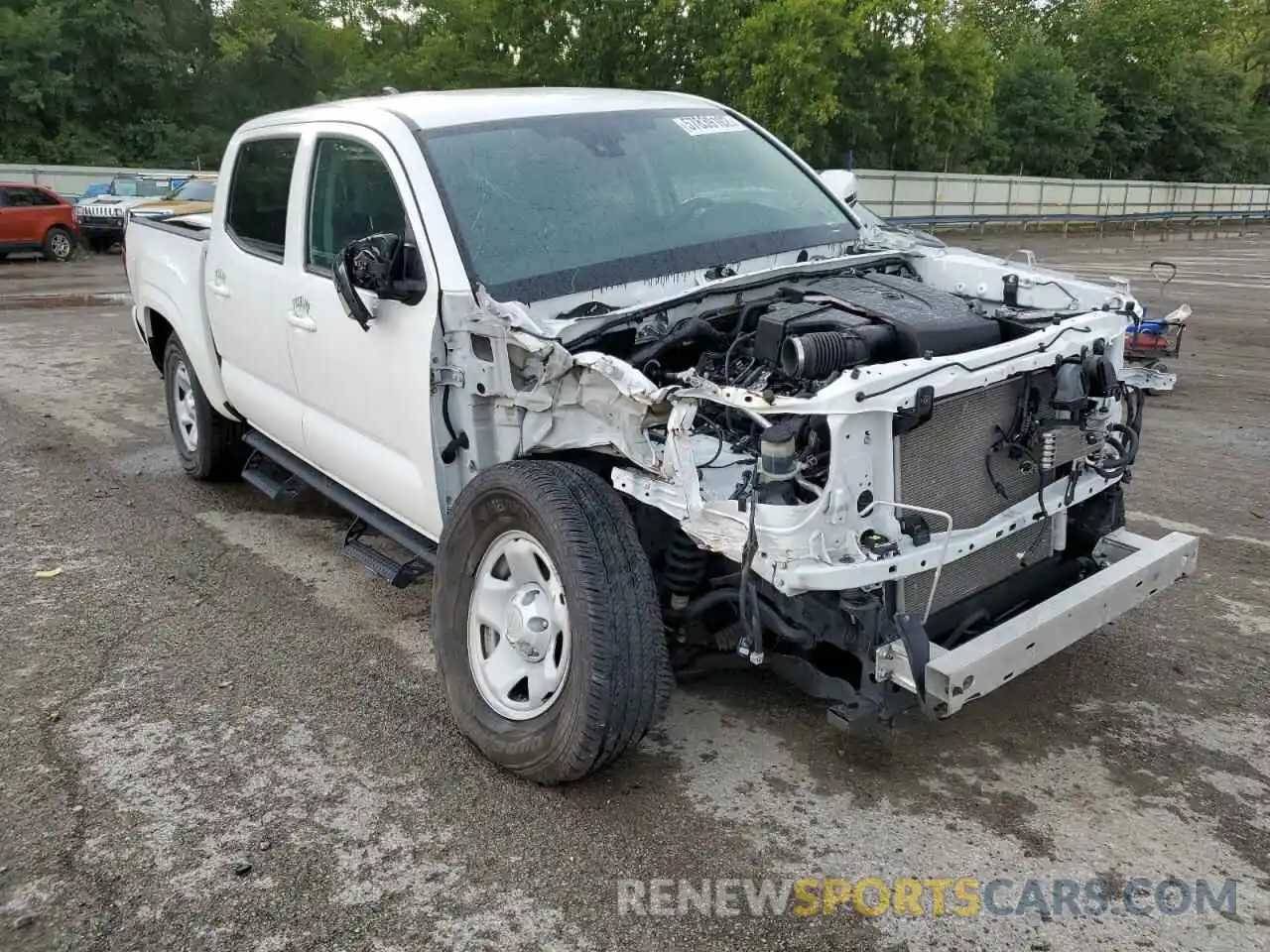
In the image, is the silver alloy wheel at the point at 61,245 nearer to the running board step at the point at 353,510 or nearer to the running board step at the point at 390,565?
the running board step at the point at 353,510

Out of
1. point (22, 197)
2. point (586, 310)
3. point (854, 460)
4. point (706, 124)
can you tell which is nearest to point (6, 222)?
point (22, 197)

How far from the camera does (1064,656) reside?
13.8 feet

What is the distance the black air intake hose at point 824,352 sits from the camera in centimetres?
315

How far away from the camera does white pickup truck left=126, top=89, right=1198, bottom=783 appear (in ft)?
9.82

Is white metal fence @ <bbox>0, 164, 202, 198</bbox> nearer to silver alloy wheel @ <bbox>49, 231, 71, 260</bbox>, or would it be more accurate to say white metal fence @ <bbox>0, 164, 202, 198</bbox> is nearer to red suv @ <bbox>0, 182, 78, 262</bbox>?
red suv @ <bbox>0, 182, 78, 262</bbox>

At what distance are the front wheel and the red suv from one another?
21293mm

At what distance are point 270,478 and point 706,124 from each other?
2.79 meters

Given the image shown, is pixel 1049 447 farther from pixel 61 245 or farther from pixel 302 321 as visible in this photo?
pixel 61 245

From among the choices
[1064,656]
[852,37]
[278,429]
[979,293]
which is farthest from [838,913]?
[852,37]

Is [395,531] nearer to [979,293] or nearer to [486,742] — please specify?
[486,742]

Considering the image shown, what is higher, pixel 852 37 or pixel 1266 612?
pixel 852 37

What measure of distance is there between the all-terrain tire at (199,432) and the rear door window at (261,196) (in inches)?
44.4

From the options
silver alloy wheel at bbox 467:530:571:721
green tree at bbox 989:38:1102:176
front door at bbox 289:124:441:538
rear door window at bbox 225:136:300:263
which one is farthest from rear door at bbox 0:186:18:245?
green tree at bbox 989:38:1102:176

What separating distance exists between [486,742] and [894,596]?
4.38 feet
